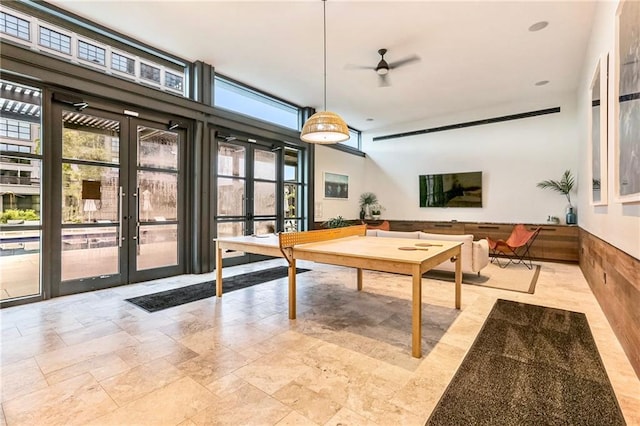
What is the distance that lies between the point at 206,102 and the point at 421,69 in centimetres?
375

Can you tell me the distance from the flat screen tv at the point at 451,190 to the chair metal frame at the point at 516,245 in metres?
1.32

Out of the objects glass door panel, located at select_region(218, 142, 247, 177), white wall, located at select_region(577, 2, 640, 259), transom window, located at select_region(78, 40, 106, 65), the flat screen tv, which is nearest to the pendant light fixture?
white wall, located at select_region(577, 2, 640, 259)

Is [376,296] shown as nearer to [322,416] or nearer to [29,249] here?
[322,416]

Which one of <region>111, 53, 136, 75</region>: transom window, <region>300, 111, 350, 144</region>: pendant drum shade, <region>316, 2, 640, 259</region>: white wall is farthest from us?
<region>316, 2, 640, 259</region>: white wall

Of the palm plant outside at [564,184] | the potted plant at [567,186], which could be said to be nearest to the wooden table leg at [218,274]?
the potted plant at [567,186]

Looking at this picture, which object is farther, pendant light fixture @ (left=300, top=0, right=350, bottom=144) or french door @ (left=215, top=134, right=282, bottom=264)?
french door @ (left=215, top=134, right=282, bottom=264)

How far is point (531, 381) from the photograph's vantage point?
2.01m

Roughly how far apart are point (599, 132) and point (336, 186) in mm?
5638

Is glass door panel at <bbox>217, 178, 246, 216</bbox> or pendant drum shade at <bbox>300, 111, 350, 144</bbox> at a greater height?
pendant drum shade at <bbox>300, 111, 350, 144</bbox>

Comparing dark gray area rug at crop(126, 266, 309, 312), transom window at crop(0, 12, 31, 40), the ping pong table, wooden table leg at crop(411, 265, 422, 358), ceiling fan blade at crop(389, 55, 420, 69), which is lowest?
dark gray area rug at crop(126, 266, 309, 312)

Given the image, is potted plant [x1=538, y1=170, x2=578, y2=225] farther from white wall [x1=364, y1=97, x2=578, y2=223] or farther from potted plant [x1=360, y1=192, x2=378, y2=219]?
potted plant [x1=360, y1=192, x2=378, y2=219]

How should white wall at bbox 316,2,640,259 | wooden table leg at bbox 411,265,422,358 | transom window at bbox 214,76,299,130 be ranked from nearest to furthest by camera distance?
wooden table leg at bbox 411,265,422,358 → transom window at bbox 214,76,299,130 → white wall at bbox 316,2,640,259

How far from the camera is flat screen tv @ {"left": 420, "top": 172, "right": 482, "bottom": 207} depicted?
7.57 m

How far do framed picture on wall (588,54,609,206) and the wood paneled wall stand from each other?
0.60 metres
